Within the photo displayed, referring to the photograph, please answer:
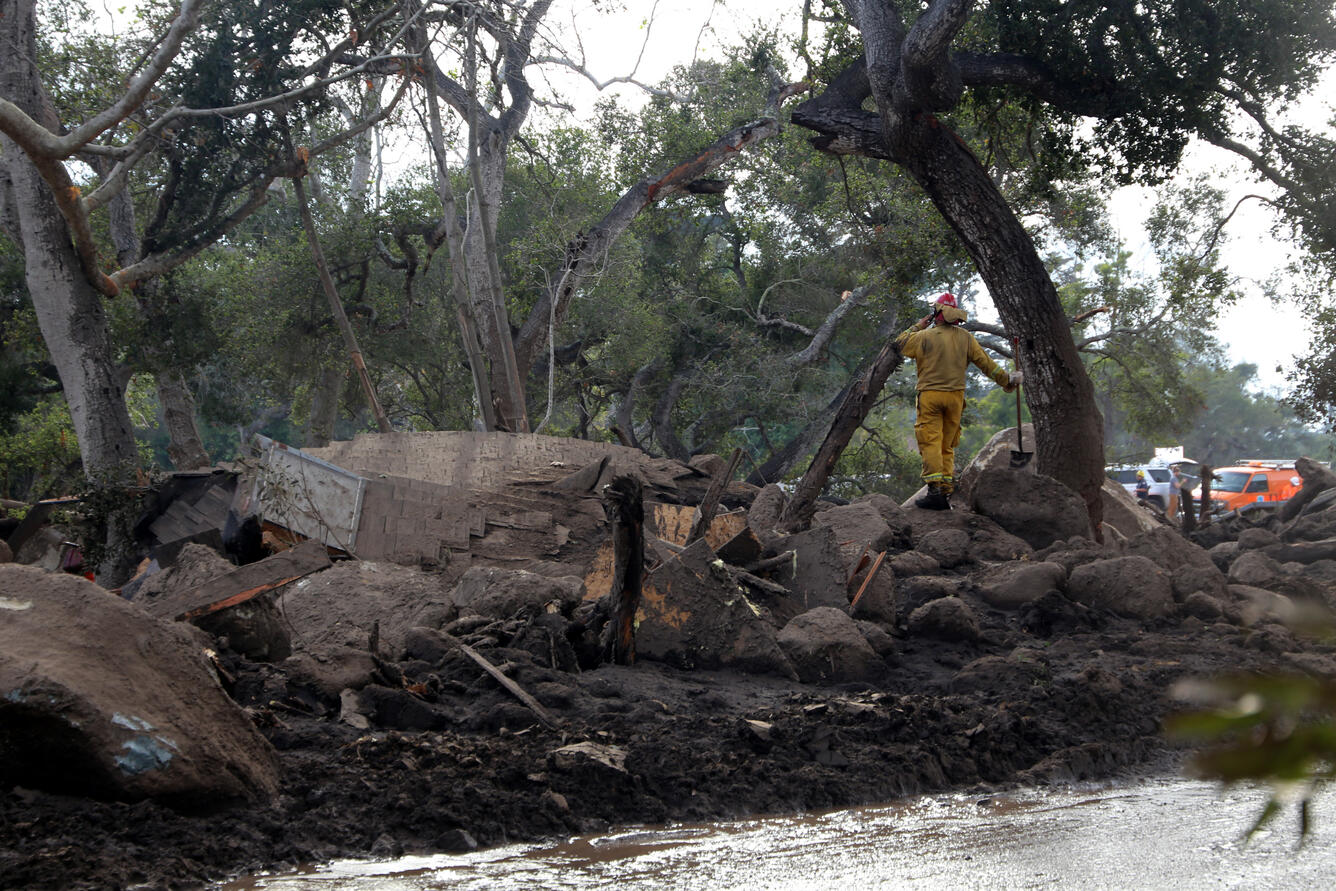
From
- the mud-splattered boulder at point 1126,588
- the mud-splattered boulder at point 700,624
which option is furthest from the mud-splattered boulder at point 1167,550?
the mud-splattered boulder at point 700,624

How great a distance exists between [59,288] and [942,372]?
964 centimetres

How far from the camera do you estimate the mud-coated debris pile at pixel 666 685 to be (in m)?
3.66

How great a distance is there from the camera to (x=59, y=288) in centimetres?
1223

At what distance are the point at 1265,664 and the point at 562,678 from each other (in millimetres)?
3918

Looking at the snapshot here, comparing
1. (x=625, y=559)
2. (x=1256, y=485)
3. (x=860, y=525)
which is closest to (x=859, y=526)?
(x=860, y=525)

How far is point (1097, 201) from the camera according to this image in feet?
64.8

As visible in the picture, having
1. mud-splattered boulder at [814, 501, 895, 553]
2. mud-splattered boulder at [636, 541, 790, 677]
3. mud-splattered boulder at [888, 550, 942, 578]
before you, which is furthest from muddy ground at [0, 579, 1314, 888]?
mud-splattered boulder at [814, 501, 895, 553]

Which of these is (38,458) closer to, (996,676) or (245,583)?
(245,583)

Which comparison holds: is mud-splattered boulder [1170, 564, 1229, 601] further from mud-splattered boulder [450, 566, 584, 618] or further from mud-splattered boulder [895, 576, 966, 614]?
mud-splattered boulder [450, 566, 584, 618]

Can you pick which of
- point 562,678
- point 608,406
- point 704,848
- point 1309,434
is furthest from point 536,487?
point 1309,434

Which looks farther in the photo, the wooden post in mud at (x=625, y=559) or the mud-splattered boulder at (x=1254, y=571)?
the mud-splattered boulder at (x=1254, y=571)

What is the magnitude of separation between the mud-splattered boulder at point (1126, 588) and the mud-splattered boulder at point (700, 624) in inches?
112

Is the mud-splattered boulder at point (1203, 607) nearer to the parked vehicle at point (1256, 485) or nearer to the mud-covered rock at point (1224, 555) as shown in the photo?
the mud-covered rock at point (1224, 555)

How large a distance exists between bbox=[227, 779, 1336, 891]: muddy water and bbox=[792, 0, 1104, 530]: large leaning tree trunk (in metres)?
6.32
